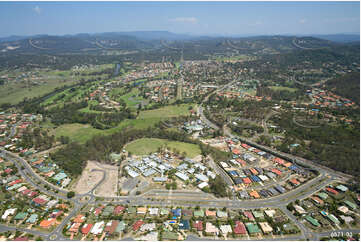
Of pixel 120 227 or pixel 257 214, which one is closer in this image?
pixel 120 227

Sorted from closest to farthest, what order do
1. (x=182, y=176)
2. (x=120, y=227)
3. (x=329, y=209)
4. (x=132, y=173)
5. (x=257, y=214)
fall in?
(x=120, y=227), (x=257, y=214), (x=329, y=209), (x=182, y=176), (x=132, y=173)

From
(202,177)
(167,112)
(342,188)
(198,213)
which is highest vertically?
(167,112)

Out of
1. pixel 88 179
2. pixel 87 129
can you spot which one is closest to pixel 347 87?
pixel 88 179

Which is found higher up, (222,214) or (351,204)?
(351,204)

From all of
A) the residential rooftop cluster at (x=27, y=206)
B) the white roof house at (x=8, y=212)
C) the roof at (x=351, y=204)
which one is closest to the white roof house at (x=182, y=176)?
the residential rooftop cluster at (x=27, y=206)

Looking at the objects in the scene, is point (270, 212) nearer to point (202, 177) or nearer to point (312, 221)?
point (312, 221)

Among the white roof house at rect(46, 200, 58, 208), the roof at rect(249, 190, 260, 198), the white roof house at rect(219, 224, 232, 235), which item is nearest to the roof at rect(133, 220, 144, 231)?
the white roof house at rect(219, 224, 232, 235)

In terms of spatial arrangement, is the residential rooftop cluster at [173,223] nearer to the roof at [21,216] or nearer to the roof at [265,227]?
the roof at [265,227]

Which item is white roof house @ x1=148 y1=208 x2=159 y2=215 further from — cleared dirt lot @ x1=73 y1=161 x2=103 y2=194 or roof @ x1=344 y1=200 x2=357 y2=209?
roof @ x1=344 y1=200 x2=357 y2=209
